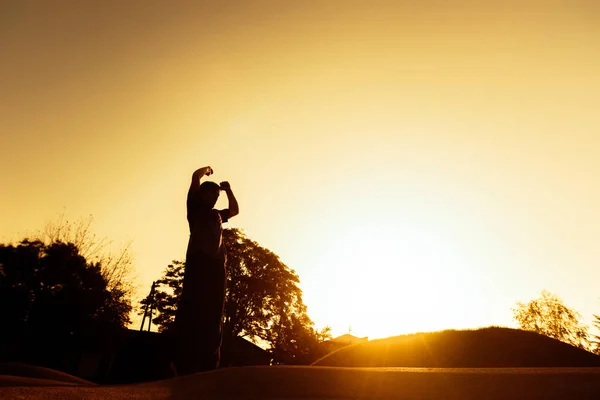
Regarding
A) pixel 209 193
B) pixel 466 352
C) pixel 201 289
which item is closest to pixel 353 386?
pixel 201 289

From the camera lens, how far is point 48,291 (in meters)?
22.6

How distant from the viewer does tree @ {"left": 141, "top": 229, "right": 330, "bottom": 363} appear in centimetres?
2788

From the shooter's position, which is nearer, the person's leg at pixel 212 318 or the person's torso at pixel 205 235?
the person's leg at pixel 212 318

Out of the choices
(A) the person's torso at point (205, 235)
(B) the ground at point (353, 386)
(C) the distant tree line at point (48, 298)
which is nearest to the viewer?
(B) the ground at point (353, 386)

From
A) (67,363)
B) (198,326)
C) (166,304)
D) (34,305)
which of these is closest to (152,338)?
(198,326)

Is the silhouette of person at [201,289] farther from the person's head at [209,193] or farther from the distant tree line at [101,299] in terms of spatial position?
the distant tree line at [101,299]

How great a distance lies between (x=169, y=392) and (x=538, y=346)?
7.84m

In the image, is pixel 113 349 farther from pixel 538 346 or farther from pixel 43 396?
pixel 43 396

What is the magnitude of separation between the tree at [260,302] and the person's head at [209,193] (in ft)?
81.7

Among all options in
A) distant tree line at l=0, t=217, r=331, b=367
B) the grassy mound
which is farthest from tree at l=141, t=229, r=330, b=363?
the grassy mound

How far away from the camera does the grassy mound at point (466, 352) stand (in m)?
7.02

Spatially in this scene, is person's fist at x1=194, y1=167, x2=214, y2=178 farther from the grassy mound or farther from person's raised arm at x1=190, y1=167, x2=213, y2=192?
the grassy mound

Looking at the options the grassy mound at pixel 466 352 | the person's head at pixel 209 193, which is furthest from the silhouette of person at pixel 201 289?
the grassy mound at pixel 466 352

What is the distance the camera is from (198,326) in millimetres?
4000
